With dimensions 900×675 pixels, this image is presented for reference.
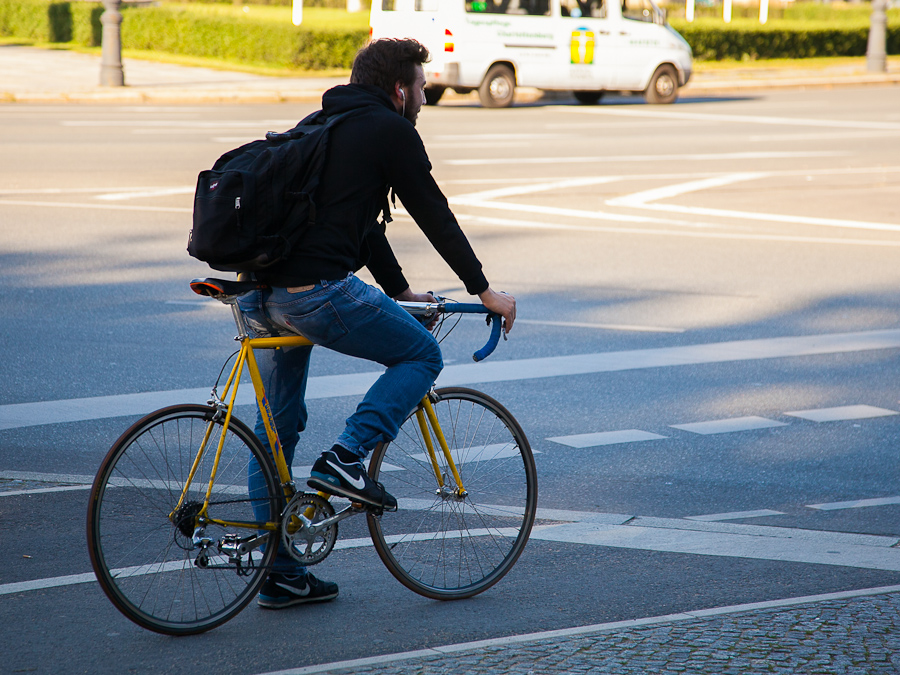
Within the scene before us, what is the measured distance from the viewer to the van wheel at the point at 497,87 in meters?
23.9

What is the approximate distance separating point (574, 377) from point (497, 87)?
17718 millimetres

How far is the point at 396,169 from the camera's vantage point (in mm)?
3609

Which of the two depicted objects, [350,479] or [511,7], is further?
[511,7]

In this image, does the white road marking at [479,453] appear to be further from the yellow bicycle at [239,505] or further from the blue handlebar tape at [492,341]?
the blue handlebar tape at [492,341]

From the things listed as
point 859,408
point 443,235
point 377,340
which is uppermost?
point 443,235

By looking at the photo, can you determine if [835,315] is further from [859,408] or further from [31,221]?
[31,221]

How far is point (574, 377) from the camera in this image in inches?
282

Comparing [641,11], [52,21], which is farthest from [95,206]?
[52,21]

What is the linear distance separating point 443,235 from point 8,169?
11684 millimetres

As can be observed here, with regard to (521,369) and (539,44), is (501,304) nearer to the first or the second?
(521,369)

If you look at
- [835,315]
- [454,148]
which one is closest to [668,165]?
[454,148]

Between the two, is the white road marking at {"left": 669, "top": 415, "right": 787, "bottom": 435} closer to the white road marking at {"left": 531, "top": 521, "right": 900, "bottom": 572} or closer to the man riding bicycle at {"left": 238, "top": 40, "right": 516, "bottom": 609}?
the white road marking at {"left": 531, "top": 521, "right": 900, "bottom": 572}

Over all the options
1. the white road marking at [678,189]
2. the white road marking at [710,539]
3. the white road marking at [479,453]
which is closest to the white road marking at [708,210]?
the white road marking at [678,189]

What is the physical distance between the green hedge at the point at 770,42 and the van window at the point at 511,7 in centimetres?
1208
